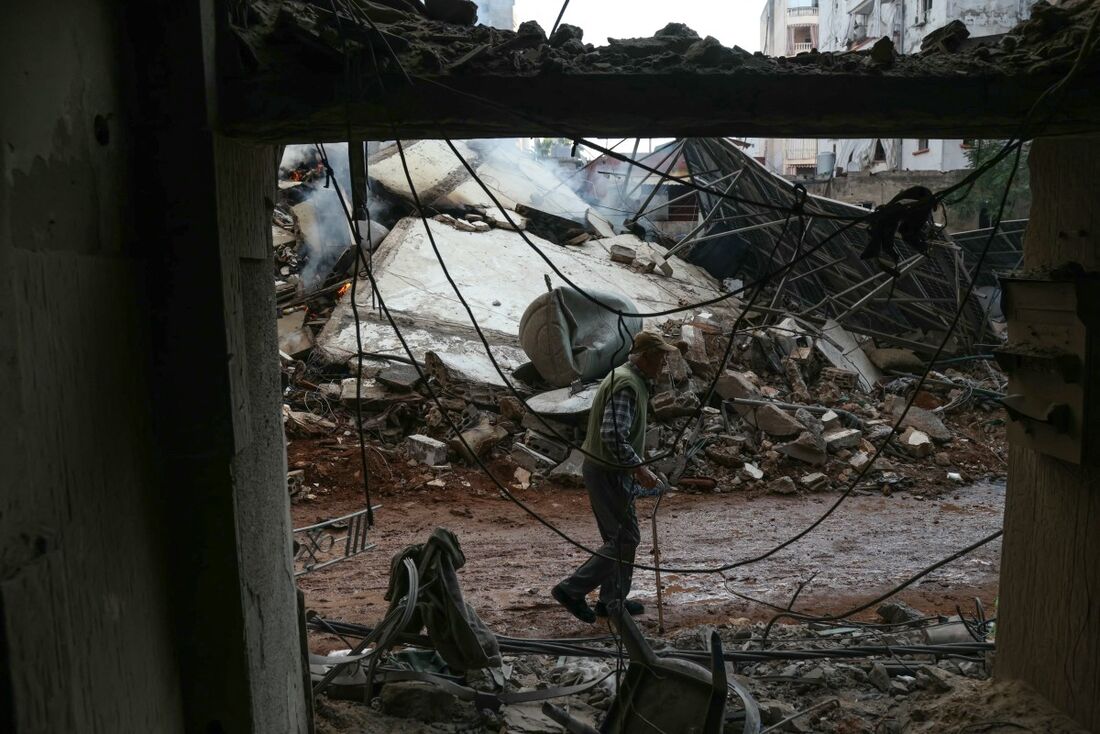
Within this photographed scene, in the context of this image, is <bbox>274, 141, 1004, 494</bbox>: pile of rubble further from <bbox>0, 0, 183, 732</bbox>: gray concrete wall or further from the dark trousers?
<bbox>0, 0, 183, 732</bbox>: gray concrete wall

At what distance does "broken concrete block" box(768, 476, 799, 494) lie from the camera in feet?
35.8

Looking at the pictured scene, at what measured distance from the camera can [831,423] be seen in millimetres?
12141

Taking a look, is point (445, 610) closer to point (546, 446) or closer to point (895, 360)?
point (546, 446)

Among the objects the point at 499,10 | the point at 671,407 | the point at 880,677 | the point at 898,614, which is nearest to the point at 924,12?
the point at 499,10

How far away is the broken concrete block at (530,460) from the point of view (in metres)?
11.1

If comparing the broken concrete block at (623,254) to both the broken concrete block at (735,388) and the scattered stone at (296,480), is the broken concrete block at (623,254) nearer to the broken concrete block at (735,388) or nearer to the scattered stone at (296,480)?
the broken concrete block at (735,388)

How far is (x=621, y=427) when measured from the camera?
20.8 feet

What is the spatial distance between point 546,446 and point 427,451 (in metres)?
1.48

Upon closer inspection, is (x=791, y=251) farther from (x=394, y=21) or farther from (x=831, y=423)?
(x=394, y=21)

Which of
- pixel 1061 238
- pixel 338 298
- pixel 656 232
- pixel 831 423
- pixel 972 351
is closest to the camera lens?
pixel 1061 238

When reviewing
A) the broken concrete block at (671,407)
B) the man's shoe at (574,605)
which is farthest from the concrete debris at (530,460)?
the man's shoe at (574,605)

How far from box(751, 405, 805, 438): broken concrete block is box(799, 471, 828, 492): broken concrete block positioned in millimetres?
759

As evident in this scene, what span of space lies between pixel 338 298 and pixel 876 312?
9.36 meters

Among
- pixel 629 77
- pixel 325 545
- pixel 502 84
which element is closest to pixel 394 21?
pixel 502 84
